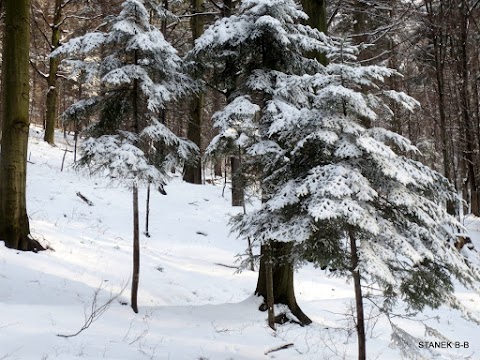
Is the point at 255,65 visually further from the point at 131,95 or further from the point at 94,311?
the point at 94,311

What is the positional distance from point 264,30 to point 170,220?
968cm

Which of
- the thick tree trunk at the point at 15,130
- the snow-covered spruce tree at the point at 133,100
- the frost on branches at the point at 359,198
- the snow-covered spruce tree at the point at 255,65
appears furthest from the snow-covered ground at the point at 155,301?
the snow-covered spruce tree at the point at 255,65

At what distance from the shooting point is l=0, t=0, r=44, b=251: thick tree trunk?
798 centimetres

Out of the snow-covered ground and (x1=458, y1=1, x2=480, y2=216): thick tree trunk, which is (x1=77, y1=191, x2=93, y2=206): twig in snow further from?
(x1=458, y1=1, x2=480, y2=216): thick tree trunk

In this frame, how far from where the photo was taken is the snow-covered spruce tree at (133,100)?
23.1 ft

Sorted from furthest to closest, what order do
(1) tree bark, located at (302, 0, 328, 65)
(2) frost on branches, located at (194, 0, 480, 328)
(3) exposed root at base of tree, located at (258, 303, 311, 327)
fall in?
1. (1) tree bark, located at (302, 0, 328, 65)
2. (3) exposed root at base of tree, located at (258, 303, 311, 327)
3. (2) frost on branches, located at (194, 0, 480, 328)

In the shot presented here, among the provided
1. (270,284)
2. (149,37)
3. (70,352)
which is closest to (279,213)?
(270,284)

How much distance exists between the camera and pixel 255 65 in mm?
8086

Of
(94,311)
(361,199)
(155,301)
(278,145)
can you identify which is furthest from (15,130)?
(361,199)

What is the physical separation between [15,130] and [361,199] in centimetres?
716

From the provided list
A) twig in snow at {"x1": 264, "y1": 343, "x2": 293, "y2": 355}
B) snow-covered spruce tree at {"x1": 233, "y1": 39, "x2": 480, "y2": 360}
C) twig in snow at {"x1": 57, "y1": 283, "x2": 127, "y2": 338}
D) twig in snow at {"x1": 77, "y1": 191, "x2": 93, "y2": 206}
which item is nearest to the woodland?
snow-covered spruce tree at {"x1": 233, "y1": 39, "x2": 480, "y2": 360}

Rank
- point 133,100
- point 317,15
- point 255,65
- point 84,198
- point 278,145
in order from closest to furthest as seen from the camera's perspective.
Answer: point 278,145 → point 133,100 → point 255,65 → point 317,15 → point 84,198

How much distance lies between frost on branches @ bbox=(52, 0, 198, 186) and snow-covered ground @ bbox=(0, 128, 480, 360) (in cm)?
69

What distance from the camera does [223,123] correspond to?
291 inches
